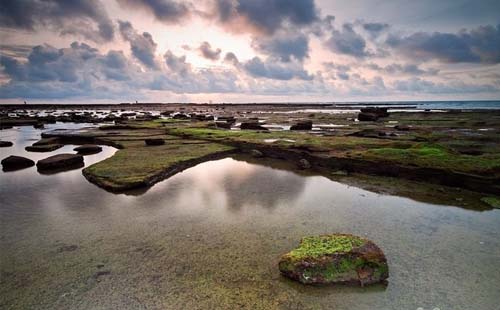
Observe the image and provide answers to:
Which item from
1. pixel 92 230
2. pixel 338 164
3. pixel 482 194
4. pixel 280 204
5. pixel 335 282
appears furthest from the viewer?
pixel 338 164

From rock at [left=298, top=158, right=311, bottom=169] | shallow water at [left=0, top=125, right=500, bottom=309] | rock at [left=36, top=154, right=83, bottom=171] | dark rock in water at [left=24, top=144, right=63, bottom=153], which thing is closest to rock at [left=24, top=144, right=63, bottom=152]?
dark rock in water at [left=24, top=144, right=63, bottom=153]

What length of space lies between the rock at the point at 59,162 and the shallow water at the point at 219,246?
134 inches

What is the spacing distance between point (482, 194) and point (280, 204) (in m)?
8.16

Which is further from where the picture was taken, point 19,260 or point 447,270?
point 19,260

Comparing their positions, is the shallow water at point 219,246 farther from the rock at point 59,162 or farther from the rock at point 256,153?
the rock at point 256,153

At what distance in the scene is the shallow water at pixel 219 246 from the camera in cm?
568

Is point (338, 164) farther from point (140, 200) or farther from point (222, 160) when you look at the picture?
point (140, 200)

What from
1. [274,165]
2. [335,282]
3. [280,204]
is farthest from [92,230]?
[274,165]

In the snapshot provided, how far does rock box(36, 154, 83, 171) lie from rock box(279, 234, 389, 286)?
50.0 ft

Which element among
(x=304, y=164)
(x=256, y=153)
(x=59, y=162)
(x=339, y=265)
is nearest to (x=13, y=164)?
(x=59, y=162)

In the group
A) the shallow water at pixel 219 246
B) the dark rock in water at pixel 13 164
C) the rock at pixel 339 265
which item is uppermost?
the dark rock in water at pixel 13 164

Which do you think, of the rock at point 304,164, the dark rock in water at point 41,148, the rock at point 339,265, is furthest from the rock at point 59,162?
the rock at point 339,265

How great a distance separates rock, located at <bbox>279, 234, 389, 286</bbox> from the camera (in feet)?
19.7

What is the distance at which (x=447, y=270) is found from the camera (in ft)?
21.5
